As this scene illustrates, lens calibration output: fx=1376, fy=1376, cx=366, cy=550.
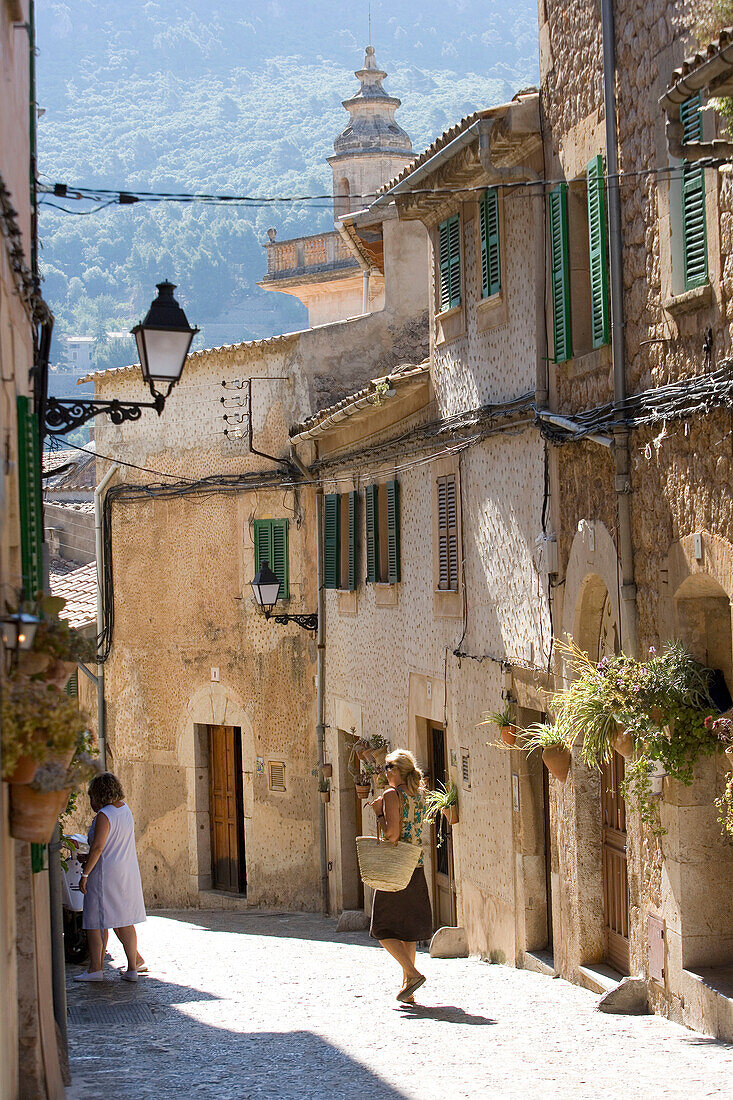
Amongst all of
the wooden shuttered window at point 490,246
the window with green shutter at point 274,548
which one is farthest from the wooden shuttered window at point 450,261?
the window with green shutter at point 274,548

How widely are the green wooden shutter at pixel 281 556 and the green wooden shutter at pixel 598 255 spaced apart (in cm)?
912

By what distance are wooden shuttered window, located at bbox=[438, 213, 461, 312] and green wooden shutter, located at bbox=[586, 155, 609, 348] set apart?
3.36 metres

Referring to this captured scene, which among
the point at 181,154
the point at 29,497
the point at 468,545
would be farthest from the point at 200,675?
the point at 181,154

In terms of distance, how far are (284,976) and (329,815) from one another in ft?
21.1

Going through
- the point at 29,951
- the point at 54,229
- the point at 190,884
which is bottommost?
the point at 190,884

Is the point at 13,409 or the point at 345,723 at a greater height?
the point at 13,409

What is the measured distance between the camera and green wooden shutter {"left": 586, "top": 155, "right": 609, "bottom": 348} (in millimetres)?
9312

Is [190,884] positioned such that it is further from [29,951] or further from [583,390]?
[29,951]

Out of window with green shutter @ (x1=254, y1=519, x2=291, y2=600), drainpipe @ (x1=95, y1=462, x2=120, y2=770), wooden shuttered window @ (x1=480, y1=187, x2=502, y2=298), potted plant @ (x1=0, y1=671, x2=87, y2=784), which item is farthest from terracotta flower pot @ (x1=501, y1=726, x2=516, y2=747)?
drainpipe @ (x1=95, y1=462, x2=120, y2=770)

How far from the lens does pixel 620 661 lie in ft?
28.0

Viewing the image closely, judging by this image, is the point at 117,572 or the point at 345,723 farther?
the point at 117,572

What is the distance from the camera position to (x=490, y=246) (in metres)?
12.0

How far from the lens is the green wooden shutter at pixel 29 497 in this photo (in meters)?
6.38

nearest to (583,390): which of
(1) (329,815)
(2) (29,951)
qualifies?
(2) (29,951)
